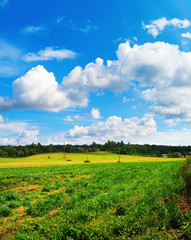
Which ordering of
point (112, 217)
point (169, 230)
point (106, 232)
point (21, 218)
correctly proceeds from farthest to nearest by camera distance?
point (21, 218) → point (112, 217) → point (106, 232) → point (169, 230)

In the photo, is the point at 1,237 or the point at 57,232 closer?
the point at 57,232

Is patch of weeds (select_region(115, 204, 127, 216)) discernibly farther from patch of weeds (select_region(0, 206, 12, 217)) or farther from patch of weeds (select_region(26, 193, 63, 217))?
patch of weeds (select_region(0, 206, 12, 217))

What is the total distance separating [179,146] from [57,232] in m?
204

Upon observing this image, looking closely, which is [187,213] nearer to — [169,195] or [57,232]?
[169,195]

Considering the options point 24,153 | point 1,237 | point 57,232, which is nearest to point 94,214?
point 57,232

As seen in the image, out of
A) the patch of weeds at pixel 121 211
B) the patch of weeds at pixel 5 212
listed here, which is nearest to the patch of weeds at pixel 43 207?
the patch of weeds at pixel 5 212

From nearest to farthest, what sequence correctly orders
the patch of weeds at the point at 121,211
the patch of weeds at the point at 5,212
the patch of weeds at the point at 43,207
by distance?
1. the patch of weeds at the point at 121,211
2. the patch of weeds at the point at 43,207
3. the patch of weeds at the point at 5,212

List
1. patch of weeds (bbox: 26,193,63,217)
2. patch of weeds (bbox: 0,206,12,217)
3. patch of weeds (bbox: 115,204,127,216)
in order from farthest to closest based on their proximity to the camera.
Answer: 1. patch of weeds (bbox: 0,206,12,217)
2. patch of weeds (bbox: 26,193,63,217)
3. patch of weeds (bbox: 115,204,127,216)

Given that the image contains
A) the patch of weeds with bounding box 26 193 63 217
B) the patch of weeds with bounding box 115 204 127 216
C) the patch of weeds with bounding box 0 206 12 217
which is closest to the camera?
the patch of weeds with bounding box 115 204 127 216

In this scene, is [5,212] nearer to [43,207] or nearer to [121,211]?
[43,207]

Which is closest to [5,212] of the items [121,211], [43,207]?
[43,207]

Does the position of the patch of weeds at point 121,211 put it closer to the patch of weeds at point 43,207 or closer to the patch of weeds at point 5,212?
the patch of weeds at point 43,207

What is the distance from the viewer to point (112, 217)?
7.40 meters

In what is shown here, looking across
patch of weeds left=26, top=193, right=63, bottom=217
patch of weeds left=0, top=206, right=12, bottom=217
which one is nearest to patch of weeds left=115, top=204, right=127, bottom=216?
patch of weeds left=26, top=193, right=63, bottom=217
